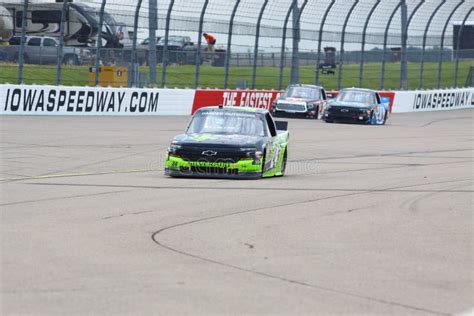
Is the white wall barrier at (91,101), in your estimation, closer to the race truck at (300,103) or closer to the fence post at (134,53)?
the fence post at (134,53)

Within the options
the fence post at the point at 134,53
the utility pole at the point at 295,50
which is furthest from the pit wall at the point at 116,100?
the utility pole at the point at 295,50

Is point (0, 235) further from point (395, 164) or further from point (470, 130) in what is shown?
point (470, 130)

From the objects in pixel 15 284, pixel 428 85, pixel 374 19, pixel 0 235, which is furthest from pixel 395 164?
pixel 428 85

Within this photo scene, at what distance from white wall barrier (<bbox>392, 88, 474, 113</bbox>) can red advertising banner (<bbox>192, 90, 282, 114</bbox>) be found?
9.17 m

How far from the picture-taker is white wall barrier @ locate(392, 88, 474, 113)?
166ft

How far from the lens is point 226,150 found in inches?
651

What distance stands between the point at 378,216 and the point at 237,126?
5.90 meters

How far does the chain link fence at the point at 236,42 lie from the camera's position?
110 feet

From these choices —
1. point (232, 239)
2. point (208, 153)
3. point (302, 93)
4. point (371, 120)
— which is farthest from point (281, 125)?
point (302, 93)

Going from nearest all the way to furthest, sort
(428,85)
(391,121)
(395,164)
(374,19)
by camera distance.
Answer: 1. (395,164)
2. (391,121)
3. (374,19)
4. (428,85)

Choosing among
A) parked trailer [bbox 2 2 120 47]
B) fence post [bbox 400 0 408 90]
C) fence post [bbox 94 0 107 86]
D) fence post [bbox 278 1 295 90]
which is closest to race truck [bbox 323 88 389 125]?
fence post [bbox 278 1 295 90]

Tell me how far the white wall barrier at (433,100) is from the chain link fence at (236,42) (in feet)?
2.44

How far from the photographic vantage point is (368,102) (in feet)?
125

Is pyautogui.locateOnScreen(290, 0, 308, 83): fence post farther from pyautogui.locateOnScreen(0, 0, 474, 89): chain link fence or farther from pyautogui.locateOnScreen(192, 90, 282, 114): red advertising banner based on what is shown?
pyautogui.locateOnScreen(192, 90, 282, 114): red advertising banner
